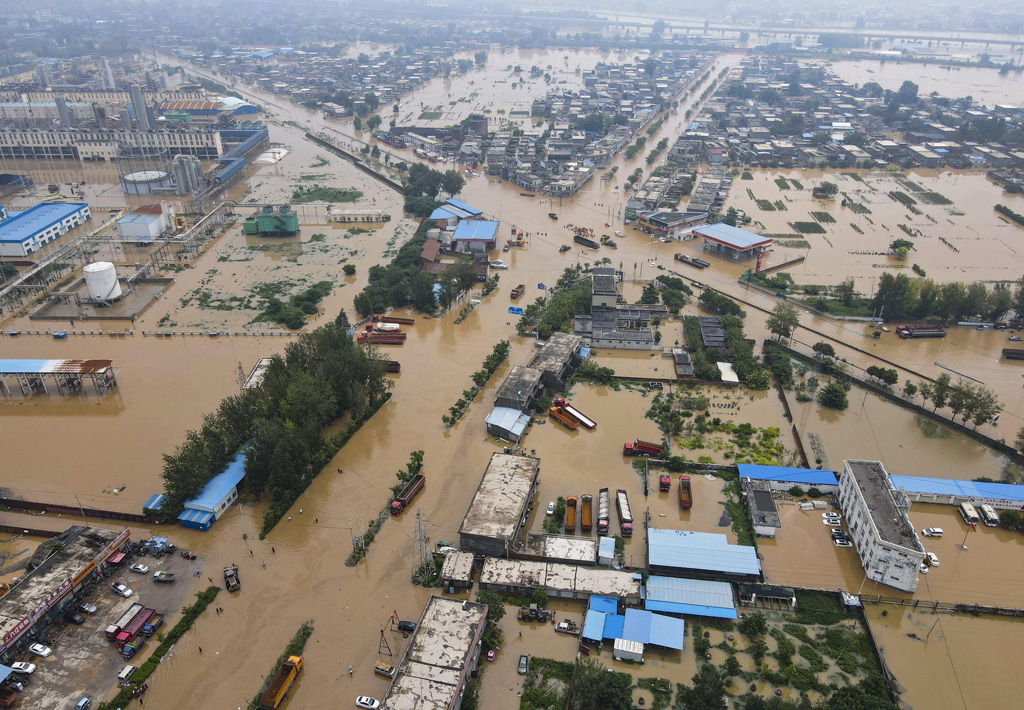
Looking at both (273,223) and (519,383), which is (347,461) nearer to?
(519,383)

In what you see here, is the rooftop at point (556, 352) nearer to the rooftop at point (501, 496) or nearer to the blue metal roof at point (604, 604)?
the rooftop at point (501, 496)

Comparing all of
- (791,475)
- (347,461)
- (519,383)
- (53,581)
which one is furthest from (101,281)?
(791,475)

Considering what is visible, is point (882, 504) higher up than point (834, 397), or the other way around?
A: point (882, 504)

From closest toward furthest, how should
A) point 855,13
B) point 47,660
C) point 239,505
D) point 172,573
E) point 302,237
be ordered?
1. point 47,660
2. point 172,573
3. point 239,505
4. point 302,237
5. point 855,13

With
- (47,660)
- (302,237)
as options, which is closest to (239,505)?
(47,660)

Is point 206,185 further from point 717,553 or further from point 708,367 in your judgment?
point 717,553

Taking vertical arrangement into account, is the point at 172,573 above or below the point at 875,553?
below
